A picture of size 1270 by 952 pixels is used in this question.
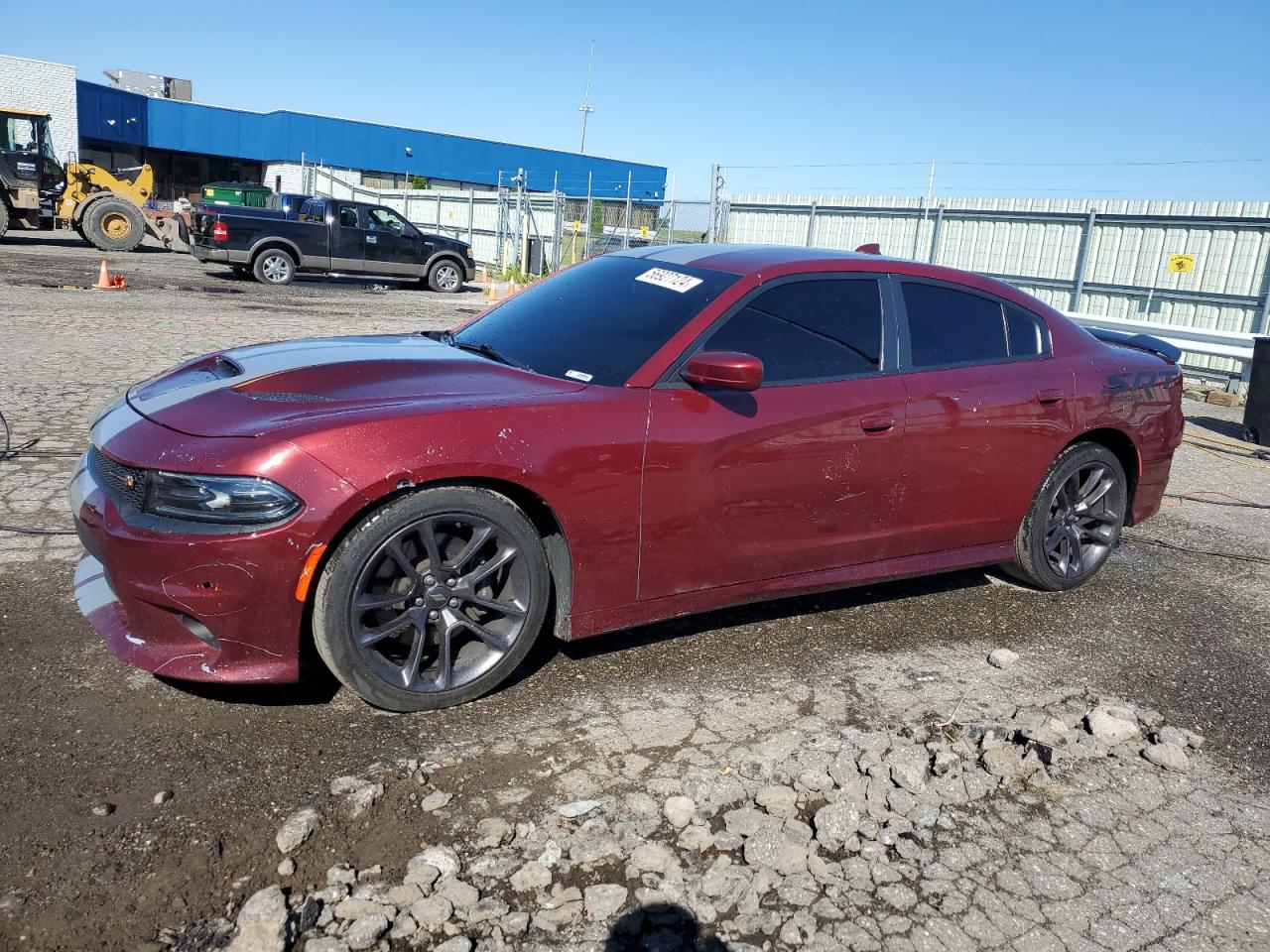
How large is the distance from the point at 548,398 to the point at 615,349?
49 cm

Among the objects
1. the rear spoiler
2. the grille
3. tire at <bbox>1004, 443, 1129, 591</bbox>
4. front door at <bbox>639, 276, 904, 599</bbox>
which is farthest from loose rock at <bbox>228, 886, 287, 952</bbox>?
the rear spoiler

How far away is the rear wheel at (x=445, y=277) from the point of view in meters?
22.1

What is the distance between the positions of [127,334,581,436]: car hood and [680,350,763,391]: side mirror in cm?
45

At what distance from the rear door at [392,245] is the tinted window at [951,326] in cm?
1790

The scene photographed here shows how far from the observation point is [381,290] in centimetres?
2109

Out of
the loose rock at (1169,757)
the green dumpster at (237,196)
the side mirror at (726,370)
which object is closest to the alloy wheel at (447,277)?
the green dumpster at (237,196)

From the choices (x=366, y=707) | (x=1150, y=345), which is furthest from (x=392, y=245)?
(x=366, y=707)

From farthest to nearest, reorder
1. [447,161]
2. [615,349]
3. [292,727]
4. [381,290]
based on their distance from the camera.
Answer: [447,161] → [381,290] → [615,349] → [292,727]

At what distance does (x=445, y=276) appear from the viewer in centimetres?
2216

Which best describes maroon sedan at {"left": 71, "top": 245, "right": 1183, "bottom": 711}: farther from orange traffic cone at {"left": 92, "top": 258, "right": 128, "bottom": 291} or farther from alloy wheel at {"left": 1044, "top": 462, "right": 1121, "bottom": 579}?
orange traffic cone at {"left": 92, "top": 258, "right": 128, "bottom": 291}

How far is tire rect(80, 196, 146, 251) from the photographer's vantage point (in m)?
25.3

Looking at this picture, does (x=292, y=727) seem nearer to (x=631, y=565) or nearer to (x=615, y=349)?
(x=631, y=565)

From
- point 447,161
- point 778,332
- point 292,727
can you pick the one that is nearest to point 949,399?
point 778,332

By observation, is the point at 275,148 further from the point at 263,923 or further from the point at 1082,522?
the point at 263,923
